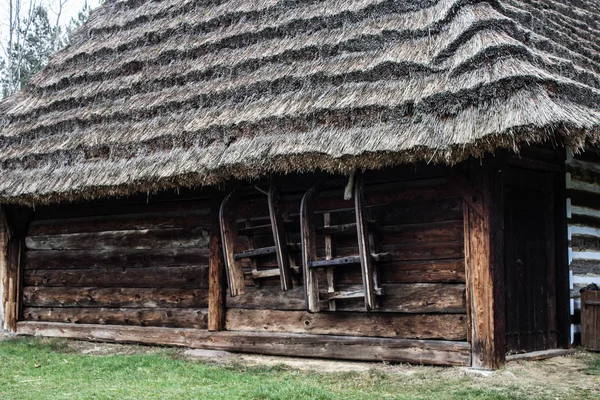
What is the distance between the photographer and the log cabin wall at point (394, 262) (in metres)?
7.99

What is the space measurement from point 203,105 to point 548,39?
398 centimetres

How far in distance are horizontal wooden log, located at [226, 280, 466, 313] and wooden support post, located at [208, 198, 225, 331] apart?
73 centimetres

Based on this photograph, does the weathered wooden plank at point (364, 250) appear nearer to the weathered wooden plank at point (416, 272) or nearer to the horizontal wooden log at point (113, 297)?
the weathered wooden plank at point (416, 272)

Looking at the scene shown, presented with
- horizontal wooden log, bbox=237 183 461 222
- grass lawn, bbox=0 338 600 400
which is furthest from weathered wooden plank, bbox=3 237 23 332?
horizontal wooden log, bbox=237 183 461 222

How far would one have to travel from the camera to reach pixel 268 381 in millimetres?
7582

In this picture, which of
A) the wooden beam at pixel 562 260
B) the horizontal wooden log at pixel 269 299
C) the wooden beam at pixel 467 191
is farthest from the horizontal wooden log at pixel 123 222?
the wooden beam at pixel 562 260

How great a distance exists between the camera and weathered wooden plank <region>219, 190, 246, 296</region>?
9211 mm

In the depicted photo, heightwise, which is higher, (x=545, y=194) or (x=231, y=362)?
(x=545, y=194)

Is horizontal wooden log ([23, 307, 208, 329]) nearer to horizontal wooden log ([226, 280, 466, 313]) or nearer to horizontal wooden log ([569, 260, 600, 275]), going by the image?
horizontal wooden log ([226, 280, 466, 313])

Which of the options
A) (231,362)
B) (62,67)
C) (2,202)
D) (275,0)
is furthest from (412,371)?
(62,67)

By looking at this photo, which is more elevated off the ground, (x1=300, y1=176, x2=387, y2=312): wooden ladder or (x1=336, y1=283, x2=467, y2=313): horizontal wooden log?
(x1=300, y1=176, x2=387, y2=312): wooden ladder

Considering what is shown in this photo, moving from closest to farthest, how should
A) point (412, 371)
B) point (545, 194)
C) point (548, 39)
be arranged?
point (412, 371)
point (548, 39)
point (545, 194)

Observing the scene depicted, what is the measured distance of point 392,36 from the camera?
8.63 meters

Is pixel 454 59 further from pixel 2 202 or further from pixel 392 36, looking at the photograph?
pixel 2 202
